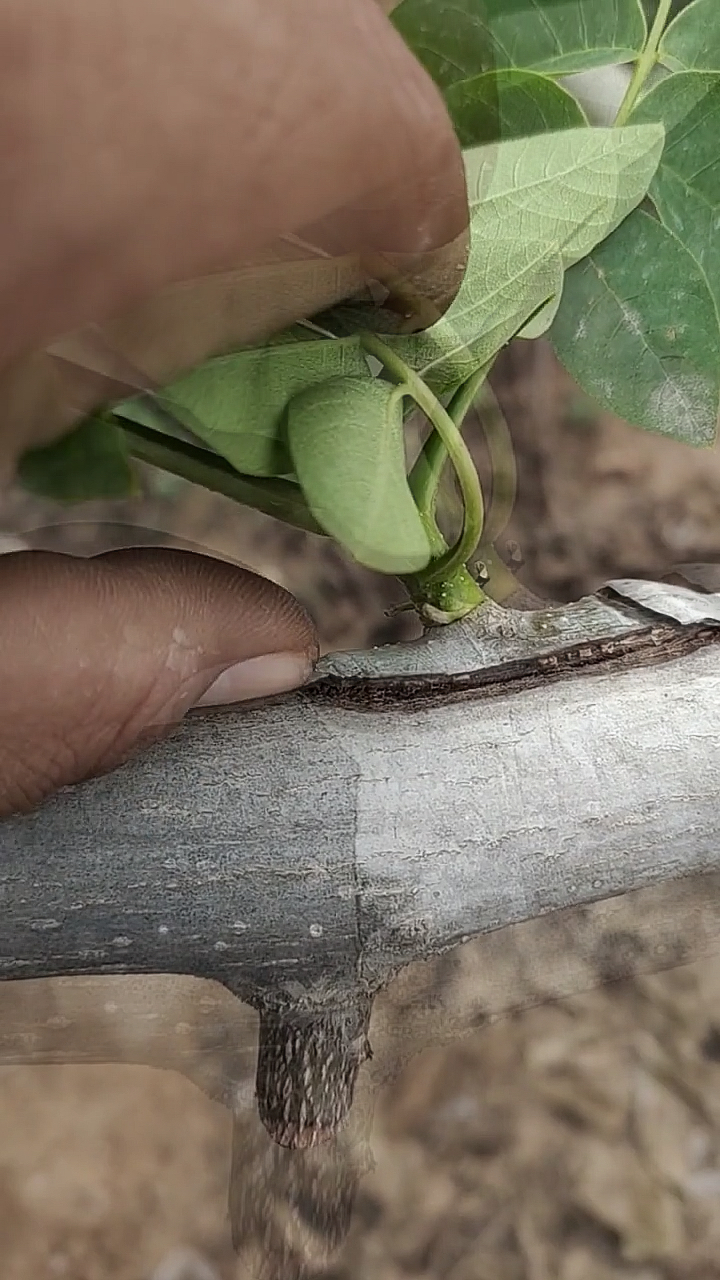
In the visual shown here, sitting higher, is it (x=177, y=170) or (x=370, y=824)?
(x=177, y=170)

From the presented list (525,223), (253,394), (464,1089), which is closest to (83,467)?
(253,394)

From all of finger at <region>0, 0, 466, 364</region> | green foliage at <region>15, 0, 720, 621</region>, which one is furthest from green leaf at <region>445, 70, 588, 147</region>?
finger at <region>0, 0, 466, 364</region>

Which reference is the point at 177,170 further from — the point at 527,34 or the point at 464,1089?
the point at 464,1089

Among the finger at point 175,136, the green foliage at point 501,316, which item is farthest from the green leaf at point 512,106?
the finger at point 175,136

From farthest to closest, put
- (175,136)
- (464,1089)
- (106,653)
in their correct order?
(464,1089)
(106,653)
(175,136)

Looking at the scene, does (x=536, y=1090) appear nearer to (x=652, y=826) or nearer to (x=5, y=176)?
(x=652, y=826)

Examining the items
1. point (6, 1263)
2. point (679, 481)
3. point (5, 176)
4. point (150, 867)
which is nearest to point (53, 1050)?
point (150, 867)
